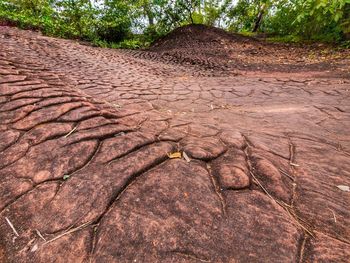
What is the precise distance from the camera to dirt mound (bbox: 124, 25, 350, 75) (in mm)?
5566

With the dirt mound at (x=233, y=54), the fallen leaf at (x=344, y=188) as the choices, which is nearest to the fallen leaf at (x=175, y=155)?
the fallen leaf at (x=344, y=188)

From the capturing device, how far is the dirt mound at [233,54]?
557cm

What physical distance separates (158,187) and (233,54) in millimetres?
7278

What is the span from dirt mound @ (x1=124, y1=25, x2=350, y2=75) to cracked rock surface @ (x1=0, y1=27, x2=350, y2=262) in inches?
155

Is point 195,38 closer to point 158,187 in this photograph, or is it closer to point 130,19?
point 130,19

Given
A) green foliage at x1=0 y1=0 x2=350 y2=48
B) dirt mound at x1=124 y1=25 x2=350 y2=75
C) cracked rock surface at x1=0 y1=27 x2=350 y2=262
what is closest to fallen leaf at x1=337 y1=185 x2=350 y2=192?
cracked rock surface at x1=0 y1=27 x2=350 y2=262

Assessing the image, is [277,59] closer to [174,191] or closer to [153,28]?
[153,28]

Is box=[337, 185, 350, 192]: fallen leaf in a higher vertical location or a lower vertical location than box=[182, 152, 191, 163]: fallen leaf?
lower

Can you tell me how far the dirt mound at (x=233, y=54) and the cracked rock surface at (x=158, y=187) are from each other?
3.94 m

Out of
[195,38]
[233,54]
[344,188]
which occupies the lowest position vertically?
[233,54]

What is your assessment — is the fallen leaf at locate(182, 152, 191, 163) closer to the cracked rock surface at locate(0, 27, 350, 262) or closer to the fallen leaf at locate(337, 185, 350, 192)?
the cracked rock surface at locate(0, 27, 350, 262)

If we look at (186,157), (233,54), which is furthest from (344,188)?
(233,54)

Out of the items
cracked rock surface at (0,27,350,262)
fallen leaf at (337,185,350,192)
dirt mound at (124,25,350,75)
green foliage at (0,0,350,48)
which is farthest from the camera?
green foliage at (0,0,350,48)

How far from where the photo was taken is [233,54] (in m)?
7.42
